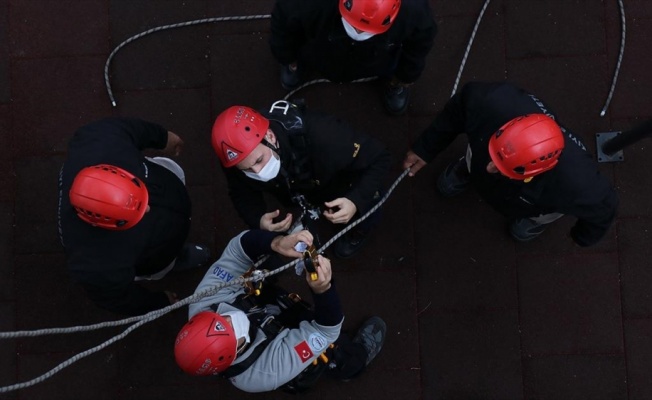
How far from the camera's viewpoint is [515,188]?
354 cm

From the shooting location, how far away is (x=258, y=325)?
3400 millimetres

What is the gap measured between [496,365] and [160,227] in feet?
9.82

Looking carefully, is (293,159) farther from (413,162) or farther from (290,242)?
(413,162)

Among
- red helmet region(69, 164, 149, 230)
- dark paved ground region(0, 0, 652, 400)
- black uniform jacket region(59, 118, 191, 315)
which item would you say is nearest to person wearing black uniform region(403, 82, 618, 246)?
dark paved ground region(0, 0, 652, 400)

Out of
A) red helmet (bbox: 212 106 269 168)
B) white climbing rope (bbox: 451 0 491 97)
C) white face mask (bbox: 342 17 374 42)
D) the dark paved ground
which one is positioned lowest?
the dark paved ground

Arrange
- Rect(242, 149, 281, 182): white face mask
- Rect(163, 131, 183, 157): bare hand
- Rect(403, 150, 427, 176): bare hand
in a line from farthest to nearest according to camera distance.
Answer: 1. Rect(403, 150, 427, 176): bare hand
2. Rect(163, 131, 183, 157): bare hand
3. Rect(242, 149, 281, 182): white face mask

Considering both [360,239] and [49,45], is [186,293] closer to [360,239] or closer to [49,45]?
[360,239]

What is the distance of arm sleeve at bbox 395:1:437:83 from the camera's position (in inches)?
138

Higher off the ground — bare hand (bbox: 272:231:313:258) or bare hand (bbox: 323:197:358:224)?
bare hand (bbox: 272:231:313:258)

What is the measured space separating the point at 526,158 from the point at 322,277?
4.43ft

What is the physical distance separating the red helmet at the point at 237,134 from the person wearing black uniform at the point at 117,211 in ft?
1.86

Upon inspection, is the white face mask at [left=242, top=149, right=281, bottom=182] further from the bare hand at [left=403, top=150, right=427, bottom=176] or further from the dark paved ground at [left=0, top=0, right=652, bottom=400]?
the dark paved ground at [left=0, top=0, right=652, bottom=400]

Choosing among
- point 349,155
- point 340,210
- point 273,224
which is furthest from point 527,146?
point 273,224

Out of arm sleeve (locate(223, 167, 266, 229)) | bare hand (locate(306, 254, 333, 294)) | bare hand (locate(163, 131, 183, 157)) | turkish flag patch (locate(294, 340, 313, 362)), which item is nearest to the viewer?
bare hand (locate(306, 254, 333, 294))
